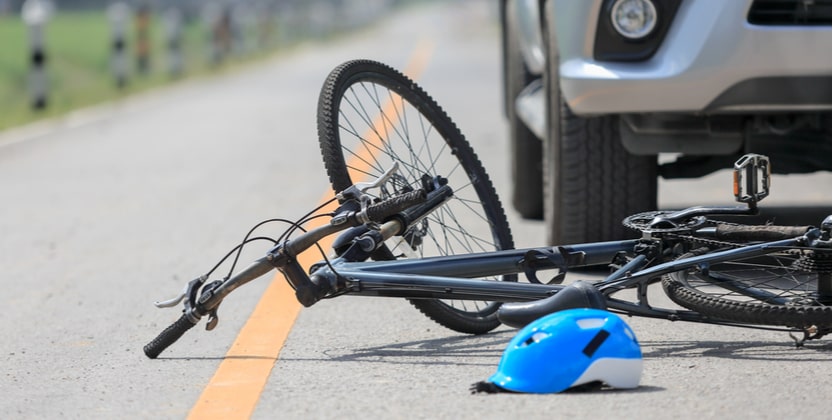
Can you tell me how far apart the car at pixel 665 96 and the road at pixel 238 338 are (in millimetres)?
798

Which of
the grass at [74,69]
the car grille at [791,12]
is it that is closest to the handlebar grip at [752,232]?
the car grille at [791,12]

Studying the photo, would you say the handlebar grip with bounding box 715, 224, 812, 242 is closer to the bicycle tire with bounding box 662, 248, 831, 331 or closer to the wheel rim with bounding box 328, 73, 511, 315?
the bicycle tire with bounding box 662, 248, 831, 331

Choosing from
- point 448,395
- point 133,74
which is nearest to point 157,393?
point 448,395

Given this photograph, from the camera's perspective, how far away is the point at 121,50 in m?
20.5

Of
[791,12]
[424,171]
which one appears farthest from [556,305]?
[791,12]

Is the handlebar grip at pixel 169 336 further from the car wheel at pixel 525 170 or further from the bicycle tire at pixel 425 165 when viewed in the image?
the car wheel at pixel 525 170

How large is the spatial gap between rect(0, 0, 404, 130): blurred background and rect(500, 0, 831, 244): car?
8818mm

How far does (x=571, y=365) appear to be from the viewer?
12.9 ft

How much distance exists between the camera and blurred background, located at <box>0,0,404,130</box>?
1644 centimetres

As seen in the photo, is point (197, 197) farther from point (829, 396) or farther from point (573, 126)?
point (829, 396)

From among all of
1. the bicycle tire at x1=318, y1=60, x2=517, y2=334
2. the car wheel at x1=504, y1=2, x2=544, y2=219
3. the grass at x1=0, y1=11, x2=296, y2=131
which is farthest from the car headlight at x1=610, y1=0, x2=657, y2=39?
the grass at x1=0, y1=11, x2=296, y2=131

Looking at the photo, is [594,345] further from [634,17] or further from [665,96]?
[634,17]

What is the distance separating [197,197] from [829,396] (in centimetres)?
535

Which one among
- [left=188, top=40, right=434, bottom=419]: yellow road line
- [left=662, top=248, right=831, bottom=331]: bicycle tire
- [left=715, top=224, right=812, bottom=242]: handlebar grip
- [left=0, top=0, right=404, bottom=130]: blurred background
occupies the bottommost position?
[left=0, top=0, right=404, bottom=130]: blurred background
